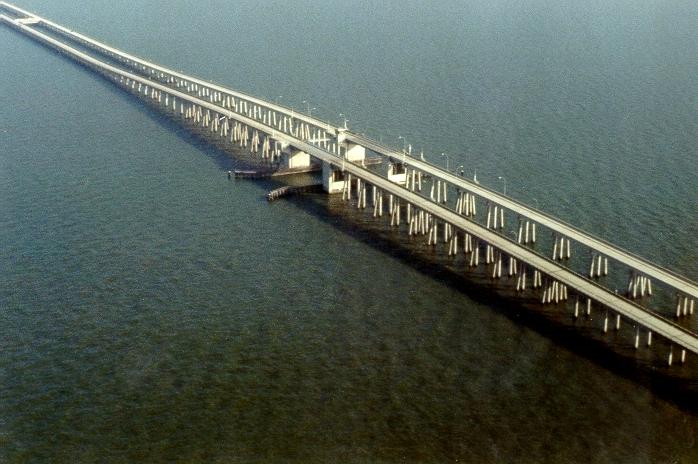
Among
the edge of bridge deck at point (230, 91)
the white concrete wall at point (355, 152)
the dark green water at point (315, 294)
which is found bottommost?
the dark green water at point (315, 294)

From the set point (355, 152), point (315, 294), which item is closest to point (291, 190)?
point (355, 152)

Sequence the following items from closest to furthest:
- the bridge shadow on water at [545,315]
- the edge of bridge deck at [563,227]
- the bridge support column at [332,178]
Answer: the bridge shadow on water at [545,315] < the edge of bridge deck at [563,227] < the bridge support column at [332,178]

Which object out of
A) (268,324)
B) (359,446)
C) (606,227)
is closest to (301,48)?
(606,227)

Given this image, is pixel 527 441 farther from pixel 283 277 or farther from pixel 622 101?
pixel 622 101

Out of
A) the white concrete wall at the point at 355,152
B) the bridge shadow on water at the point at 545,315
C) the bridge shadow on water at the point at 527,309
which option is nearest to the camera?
the bridge shadow on water at the point at 545,315

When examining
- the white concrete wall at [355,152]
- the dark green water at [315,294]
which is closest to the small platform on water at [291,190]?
the dark green water at [315,294]

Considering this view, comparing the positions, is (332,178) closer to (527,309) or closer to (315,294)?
(315,294)

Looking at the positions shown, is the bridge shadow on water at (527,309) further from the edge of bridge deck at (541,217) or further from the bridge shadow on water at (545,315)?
the edge of bridge deck at (541,217)
